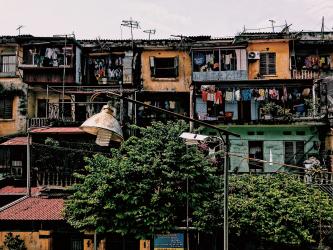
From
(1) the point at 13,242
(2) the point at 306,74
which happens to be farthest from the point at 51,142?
(2) the point at 306,74

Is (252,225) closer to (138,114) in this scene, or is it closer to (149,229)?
(149,229)

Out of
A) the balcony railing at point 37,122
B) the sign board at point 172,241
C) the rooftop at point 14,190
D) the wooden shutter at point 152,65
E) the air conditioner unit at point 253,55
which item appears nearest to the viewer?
the sign board at point 172,241

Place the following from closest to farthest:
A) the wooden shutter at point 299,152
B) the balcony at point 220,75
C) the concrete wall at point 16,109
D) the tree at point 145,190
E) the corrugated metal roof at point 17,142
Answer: the tree at point 145,190
the wooden shutter at point 299,152
the corrugated metal roof at point 17,142
the balcony at point 220,75
the concrete wall at point 16,109

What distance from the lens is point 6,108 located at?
1168 inches

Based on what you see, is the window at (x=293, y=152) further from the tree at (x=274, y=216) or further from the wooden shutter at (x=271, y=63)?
the tree at (x=274, y=216)

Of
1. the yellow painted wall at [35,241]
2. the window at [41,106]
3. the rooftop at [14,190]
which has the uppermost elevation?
the window at [41,106]

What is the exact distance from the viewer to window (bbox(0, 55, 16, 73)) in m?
29.9

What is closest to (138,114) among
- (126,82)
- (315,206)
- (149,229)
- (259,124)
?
(126,82)

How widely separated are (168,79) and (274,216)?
14.8 metres

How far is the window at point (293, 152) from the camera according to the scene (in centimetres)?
2578

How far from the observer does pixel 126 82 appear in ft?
96.4

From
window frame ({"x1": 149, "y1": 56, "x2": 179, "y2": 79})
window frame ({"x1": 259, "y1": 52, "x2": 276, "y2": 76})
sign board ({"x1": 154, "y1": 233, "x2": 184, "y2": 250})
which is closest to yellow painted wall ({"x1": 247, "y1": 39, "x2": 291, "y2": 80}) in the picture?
window frame ({"x1": 259, "y1": 52, "x2": 276, "y2": 76})

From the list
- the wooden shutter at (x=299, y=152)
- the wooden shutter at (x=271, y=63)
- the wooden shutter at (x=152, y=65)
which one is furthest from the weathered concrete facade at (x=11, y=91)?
the wooden shutter at (x=299, y=152)

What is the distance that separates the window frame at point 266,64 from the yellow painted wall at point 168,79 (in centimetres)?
498
